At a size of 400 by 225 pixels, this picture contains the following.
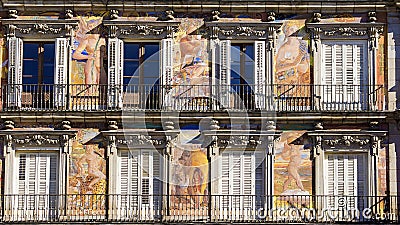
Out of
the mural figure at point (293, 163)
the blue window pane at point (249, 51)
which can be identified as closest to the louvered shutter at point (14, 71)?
the blue window pane at point (249, 51)

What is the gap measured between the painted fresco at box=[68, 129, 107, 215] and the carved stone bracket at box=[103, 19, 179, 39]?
3.03 m

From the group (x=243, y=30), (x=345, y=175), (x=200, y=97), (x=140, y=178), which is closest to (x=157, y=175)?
(x=140, y=178)

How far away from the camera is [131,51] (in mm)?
32219

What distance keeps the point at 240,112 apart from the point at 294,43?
2.76 meters

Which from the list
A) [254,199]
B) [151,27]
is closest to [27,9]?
[151,27]

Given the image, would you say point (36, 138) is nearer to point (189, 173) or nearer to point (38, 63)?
point (38, 63)

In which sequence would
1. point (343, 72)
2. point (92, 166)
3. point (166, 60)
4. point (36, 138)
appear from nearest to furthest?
point (36, 138)
point (92, 166)
point (166, 60)
point (343, 72)

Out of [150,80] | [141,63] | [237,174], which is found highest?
[141,63]

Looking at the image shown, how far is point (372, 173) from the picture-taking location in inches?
1241

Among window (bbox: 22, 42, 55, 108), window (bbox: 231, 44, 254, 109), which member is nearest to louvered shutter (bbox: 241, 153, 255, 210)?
window (bbox: 231, 44, 254, 109)

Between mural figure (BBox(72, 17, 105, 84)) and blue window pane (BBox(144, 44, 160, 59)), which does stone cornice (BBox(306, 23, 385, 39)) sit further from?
mural figure (BBox(72, 17, 105, 84))

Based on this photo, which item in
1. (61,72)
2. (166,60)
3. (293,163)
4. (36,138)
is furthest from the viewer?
(166,60)

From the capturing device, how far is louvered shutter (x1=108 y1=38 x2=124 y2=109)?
31.7 meters

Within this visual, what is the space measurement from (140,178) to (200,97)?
297cm
